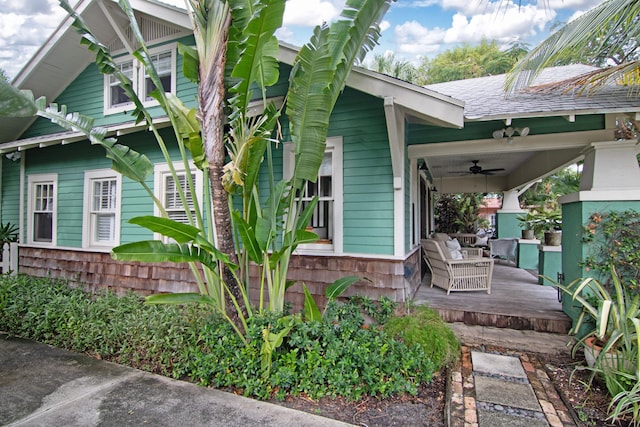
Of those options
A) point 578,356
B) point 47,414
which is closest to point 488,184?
point 578,356

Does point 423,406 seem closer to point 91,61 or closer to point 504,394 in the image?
point 504,394

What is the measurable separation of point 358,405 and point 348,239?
2.21 m

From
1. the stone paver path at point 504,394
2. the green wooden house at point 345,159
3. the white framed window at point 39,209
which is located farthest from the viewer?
the white framed window at point 39,209

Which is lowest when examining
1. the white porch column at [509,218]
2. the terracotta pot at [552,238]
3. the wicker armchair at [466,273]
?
the wicker armchair at [466,273]

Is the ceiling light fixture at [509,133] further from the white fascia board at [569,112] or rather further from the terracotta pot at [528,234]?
the terracotta pot at [528,234]

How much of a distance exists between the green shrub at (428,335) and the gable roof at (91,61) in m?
2.29

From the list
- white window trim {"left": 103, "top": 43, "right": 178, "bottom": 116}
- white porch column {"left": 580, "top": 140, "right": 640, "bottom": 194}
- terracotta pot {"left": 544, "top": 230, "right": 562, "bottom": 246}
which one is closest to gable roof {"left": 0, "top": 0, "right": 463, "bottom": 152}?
white window trim {"left": 103, "top": 43, "right": 178, "bottom": 116}

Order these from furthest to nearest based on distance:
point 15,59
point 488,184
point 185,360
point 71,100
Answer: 1. point 15,59
2. point 488,184
3. point 71,100
4. point 185,360

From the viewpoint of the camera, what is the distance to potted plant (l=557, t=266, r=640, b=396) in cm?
302

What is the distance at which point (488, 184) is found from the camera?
10.0 meters

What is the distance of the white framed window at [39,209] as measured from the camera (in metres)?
7.82

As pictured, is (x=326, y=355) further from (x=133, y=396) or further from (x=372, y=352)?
(x=133, y=396)

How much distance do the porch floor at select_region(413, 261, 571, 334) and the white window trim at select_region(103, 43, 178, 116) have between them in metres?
5.83

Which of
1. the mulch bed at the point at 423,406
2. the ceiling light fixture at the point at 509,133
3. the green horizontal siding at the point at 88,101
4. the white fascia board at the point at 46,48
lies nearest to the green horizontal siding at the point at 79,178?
the green horizontal siding at the point at 88,101
